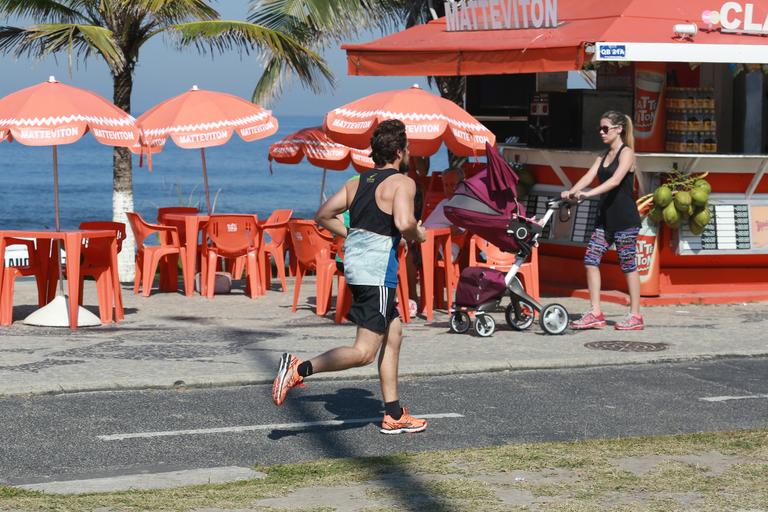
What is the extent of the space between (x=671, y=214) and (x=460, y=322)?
3.19 metres

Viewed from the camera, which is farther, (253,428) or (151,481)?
(253,428)

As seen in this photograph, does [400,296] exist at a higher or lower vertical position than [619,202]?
lower

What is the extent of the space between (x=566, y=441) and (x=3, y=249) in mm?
6415

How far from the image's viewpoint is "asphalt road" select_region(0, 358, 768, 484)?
7148 millimetres

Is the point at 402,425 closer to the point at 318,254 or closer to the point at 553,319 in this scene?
the point at 553,319

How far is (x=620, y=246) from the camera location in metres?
11.9

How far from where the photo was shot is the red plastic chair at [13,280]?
12.2 meters

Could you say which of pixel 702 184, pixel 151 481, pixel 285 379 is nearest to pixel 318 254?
pixel 702 184

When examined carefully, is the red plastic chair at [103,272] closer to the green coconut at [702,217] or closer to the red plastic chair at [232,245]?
the red plastic chair at [232,245]

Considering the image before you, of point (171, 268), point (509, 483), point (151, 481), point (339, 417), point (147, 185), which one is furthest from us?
point (147, 185)

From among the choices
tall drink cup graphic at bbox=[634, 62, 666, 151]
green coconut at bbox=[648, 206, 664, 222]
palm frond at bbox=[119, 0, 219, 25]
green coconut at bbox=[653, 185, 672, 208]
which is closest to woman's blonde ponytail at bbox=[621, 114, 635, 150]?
green coconut at bbox=[653, 185, 672, 208]

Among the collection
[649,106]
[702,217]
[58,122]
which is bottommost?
[702,217]

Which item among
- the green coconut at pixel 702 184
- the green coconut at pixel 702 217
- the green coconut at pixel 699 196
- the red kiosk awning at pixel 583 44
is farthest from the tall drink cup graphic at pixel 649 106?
the green coconut at pixel 702 217

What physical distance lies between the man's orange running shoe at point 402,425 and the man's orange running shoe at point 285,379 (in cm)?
57
